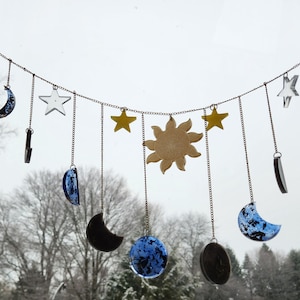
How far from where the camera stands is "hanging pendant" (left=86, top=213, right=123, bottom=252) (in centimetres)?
160

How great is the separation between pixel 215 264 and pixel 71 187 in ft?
2.28

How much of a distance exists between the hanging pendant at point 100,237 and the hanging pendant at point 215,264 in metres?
0.39

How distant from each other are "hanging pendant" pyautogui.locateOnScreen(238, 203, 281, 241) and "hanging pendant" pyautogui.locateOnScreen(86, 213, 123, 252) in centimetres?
55

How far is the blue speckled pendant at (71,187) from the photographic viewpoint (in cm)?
163

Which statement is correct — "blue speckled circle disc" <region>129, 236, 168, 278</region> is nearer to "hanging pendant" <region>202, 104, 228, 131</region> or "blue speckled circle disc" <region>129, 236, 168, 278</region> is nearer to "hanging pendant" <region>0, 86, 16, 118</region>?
"hanging pendant" <region>202, 104, 228, 131</region>

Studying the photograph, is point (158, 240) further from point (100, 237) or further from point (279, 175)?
point (279, 175)

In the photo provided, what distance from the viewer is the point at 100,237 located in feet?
5.29

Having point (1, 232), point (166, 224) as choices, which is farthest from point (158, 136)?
point (166, 224)

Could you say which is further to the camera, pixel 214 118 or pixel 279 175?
pixel 214 118

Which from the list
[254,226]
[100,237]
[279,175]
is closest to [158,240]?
[100,237]

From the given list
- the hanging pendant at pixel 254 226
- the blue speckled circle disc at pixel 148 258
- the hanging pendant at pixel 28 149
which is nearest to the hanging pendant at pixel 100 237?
the blue speckled circle disc at pixel 148 258

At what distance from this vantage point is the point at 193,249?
9.34 meters

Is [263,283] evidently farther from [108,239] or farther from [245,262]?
[108,239]

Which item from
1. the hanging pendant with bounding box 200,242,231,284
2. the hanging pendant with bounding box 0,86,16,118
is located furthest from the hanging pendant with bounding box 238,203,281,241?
the hanging pendant with bounding box 0,86,16,118
